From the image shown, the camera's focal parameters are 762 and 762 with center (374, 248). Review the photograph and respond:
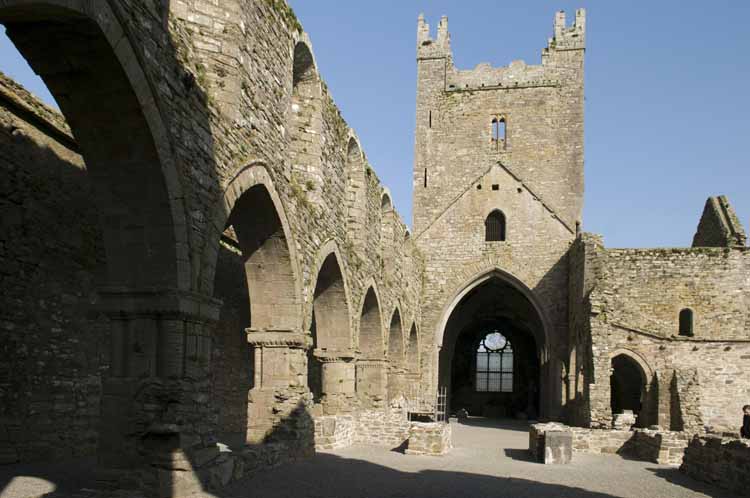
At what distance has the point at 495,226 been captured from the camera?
963 inches

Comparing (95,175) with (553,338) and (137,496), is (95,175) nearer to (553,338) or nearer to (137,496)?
(137,496)

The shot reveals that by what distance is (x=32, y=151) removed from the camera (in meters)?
9.82

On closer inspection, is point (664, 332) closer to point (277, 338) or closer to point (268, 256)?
point (277, 338)

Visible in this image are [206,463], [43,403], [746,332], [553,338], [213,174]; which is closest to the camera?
[206,463]

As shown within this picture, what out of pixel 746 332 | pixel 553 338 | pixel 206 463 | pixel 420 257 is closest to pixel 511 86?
pixel 420 257

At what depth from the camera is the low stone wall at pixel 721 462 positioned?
8984 millimetres

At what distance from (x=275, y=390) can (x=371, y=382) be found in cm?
652

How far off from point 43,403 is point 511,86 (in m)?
21.3

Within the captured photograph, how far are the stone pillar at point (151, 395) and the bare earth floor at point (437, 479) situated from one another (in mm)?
488

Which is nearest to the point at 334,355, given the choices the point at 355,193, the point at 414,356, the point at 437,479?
the point at 355,193

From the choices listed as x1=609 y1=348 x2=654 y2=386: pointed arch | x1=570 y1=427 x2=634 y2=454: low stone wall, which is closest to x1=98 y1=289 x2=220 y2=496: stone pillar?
x1=570 y1=427 x2=634 y2=454: low stone wall

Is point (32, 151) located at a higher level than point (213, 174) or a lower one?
higher

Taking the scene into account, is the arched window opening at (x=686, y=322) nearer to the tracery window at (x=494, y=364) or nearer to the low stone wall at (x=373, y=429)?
the low stone wall at (x=373, y=429)

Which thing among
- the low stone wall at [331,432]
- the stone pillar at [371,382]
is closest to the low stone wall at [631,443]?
the stone pillar at [371,382]
